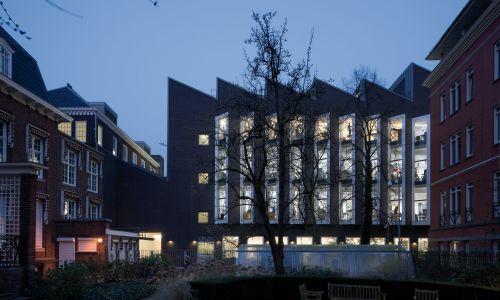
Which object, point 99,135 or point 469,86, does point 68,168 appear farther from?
point 469,86

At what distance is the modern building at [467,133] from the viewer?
29.4 metres

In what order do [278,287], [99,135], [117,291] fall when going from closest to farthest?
[278,287] < [117,291] < [99,135]

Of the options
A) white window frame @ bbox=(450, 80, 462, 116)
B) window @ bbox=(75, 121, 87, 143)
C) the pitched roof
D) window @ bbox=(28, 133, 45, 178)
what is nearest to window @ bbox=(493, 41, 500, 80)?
white window frame @ bbox=(450, 80, 462, 116)

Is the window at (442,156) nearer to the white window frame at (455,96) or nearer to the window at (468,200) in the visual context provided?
the white window frame at (455,96)

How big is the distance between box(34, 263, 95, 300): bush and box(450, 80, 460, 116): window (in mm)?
22624

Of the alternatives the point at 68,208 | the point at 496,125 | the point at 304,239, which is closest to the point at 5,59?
the point at 68,208

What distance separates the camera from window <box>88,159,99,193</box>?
4747cm

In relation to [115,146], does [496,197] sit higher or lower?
lower

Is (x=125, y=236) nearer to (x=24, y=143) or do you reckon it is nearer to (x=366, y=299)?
(x=24, y=143)

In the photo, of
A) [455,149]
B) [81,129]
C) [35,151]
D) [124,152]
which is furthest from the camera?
[124,152]

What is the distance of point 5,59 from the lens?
3209 cm

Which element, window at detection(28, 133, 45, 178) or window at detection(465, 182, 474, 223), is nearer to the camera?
window at detection(465, 182, 474, 223)

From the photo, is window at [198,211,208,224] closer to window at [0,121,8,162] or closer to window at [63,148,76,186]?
window at [63,148,76,186]

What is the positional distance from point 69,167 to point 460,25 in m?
26.1
